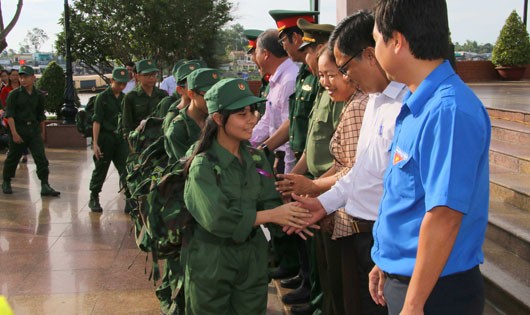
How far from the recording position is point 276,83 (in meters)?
5.15

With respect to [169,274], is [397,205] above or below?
above

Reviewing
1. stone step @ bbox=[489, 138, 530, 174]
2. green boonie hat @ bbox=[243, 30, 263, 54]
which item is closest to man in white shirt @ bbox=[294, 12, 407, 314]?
stone step @ bbox=[489, 138, 530, 174]

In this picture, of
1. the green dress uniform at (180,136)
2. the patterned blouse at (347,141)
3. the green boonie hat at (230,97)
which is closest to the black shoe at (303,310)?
the patterned blouse at (347,141)

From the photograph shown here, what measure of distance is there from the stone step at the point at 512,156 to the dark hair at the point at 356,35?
9.82 ft

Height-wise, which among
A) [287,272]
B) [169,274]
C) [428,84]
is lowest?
[287,272]

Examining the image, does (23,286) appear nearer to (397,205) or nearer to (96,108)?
(96,108)

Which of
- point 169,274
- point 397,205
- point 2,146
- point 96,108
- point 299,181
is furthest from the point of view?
point 2,146

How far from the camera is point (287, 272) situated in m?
5.12

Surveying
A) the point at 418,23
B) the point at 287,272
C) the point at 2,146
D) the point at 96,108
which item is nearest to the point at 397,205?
the point at 418,23

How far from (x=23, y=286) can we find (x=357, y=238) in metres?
3.34

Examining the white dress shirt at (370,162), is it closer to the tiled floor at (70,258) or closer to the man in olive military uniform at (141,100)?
the tiled floor at (70,258)

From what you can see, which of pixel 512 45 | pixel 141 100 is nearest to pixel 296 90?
pixel 141 100

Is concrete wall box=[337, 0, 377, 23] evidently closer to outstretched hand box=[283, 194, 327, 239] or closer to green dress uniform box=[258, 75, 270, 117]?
green dress uniform box=[258, 75, 270, 117]

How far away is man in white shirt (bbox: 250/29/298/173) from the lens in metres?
5.05
